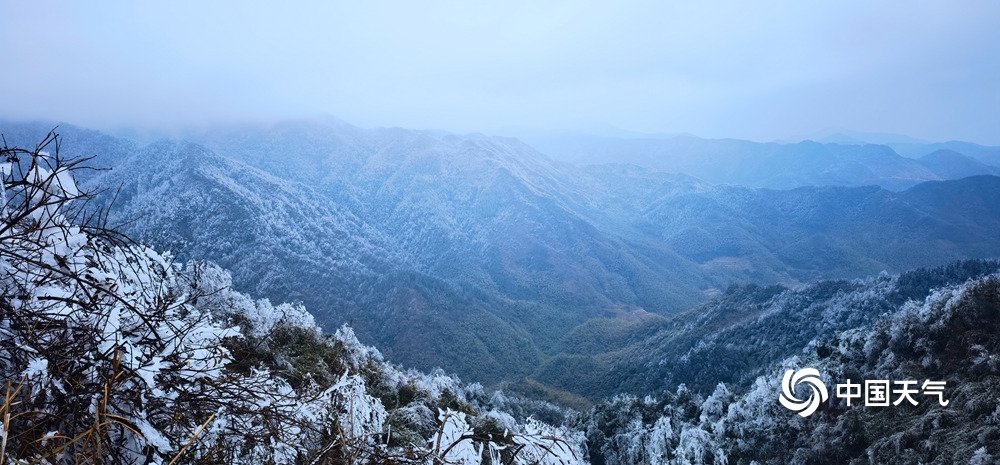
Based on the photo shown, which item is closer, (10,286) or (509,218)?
(10,286)

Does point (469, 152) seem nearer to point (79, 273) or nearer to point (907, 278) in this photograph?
point (907, 278)

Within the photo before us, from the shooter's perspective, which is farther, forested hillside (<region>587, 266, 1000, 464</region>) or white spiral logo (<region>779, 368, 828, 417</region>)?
white spiral logo (<region>779, 368, 828, 417</region>)

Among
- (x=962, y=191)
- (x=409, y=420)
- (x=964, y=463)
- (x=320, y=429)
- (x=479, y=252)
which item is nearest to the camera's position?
(x=320, y=429)

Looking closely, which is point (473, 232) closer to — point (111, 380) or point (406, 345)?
point (406, 345)

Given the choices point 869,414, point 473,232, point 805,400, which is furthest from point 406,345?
point 473,232

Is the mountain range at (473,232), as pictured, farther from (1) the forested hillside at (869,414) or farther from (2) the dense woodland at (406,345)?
(1) the forested hillside at (869,414)

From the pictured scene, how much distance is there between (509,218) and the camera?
142000 millimetres

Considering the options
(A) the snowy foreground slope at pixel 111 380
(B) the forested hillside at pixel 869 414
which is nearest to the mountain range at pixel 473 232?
(B) the forested hillside at pixel 869 414

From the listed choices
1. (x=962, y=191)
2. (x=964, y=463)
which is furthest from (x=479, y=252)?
(x=962, y=191)

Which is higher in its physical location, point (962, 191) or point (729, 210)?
point (962, 191)

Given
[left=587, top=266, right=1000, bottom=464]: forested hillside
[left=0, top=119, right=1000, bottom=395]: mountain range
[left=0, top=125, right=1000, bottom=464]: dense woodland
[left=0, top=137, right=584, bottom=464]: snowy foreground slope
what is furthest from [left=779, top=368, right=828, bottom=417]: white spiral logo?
[left=0, top=119, right=1000, bottom=395]: mountain range

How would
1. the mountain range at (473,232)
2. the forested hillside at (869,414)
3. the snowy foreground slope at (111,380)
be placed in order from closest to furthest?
the snowy foreground slope at (111,380) → the forested hillside at (869,414) → the mountain range at (473,232)

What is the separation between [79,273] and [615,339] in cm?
8582

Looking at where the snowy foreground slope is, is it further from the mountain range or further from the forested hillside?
the mountain range
